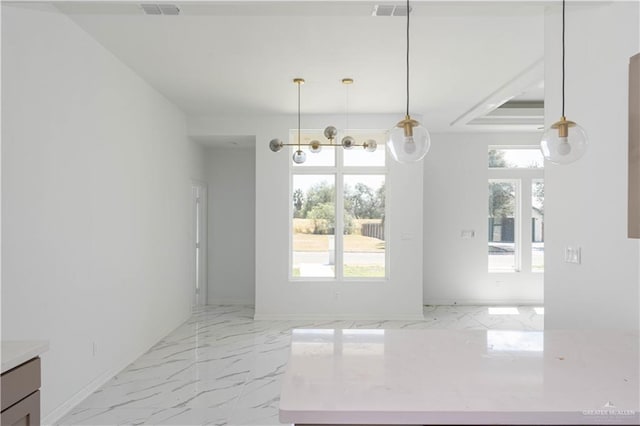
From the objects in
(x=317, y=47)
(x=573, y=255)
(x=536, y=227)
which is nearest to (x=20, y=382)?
(x=573, y=255)

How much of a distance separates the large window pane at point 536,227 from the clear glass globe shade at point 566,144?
20.4 ft

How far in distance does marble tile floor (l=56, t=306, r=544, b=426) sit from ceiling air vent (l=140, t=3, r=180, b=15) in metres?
2.78

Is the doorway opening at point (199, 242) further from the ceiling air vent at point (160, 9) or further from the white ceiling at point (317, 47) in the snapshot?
the ceiling air vent at point (160, 9)

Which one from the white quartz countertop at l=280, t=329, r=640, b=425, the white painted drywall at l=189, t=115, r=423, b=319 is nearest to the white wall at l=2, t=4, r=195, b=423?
the white painted drywall at l=189, t=115, r=423, b=319

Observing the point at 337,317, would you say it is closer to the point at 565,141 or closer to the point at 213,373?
the point at 213,373

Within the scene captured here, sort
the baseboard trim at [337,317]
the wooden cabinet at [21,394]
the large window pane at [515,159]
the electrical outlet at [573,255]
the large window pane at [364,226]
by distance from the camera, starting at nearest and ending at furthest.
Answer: the wooden cabinet at [21,394]
the electrical outlet at [573,255]
the baseboard trim at [337,317]
the large window pane at [364,226]
the large window pane at [515,159]

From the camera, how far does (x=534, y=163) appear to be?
7.59 m

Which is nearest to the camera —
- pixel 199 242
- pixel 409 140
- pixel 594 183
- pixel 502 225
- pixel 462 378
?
pixel 462 378

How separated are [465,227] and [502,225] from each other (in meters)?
0.67

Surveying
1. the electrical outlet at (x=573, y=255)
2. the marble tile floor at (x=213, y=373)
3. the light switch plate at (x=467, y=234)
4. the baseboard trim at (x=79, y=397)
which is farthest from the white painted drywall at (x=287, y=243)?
the electrical outlet at (x=573, y=255)

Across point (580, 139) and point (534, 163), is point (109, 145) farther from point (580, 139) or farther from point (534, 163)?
point (534, 163)

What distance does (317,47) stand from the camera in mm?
3873

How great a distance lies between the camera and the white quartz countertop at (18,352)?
157 centimetres

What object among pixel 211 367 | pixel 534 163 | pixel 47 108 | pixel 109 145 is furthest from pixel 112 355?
pixel 534 163
